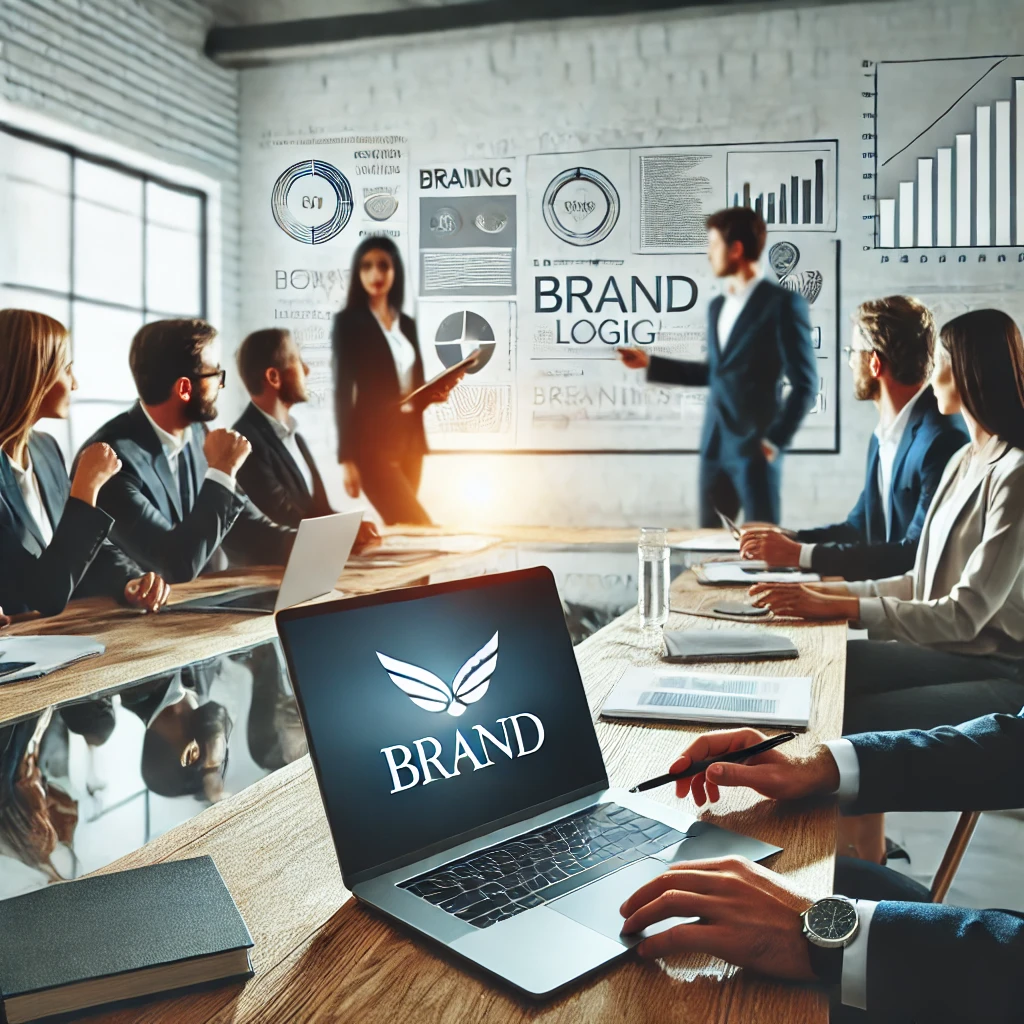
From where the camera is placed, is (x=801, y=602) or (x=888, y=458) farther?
(x=888, y=458)

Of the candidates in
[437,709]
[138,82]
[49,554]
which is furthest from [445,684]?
[138,82]

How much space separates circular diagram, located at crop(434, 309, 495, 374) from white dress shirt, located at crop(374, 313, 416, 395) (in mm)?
133

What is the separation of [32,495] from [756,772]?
114 inches

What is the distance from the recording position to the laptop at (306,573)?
8.27 feet

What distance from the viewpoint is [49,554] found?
3373mm

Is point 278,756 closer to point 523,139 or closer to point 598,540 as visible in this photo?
point 598,540

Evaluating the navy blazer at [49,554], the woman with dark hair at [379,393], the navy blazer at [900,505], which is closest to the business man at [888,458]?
the navy blazer at [900,505]

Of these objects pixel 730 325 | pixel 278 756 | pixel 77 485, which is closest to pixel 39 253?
pixel 77 485

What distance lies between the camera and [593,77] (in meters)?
4.21

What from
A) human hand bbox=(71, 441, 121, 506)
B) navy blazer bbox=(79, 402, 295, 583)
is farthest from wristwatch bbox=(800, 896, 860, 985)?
human hand bbox=(71, 441, 121, 506)

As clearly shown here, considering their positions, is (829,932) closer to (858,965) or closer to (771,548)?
(858,965)

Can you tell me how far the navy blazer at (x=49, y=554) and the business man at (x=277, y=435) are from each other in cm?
95

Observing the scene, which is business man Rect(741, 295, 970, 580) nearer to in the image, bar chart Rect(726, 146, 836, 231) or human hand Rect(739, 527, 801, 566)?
human hand Rect(739, 527, 801, 566)

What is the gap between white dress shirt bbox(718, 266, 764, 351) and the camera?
165 inches
